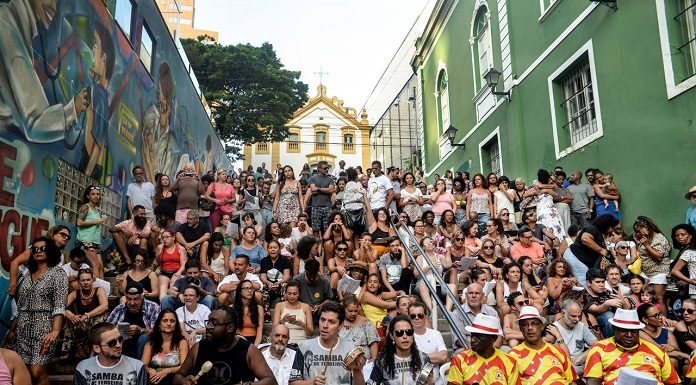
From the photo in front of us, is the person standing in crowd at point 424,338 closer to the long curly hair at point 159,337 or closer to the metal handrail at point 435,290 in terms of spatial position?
the metal handrail at point 435,290

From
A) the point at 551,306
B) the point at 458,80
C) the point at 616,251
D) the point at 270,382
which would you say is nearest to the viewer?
the point at 270,382

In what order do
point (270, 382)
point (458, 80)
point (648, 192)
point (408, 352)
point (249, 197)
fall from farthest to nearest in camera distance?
point (458, 80), point (249, 197), point (648, 192), point (408, 352), point (270, 382)

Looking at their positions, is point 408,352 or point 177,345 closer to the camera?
point 408,352

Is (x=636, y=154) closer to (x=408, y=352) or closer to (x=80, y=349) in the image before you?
(x=408, y=352)

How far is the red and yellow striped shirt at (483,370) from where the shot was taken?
4.89 meters

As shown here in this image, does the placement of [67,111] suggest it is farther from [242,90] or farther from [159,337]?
[242,90]

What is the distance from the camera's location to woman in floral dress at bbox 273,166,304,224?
11.4 metres

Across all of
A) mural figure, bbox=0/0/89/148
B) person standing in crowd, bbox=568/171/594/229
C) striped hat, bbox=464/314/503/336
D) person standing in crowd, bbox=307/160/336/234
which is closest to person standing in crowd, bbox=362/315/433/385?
striped hat, bbox=464/314/503/336

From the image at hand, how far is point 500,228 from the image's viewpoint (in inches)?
399

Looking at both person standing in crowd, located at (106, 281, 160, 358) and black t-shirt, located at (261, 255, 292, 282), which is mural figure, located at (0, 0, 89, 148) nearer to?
person standing in crowd, located at (106, 281, 160, 358)

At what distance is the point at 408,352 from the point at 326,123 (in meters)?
49.0

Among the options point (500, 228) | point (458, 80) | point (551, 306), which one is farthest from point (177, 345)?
point (458, 80)

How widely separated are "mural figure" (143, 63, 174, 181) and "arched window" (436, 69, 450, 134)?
35.4 ft

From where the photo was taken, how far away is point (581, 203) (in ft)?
36.2
